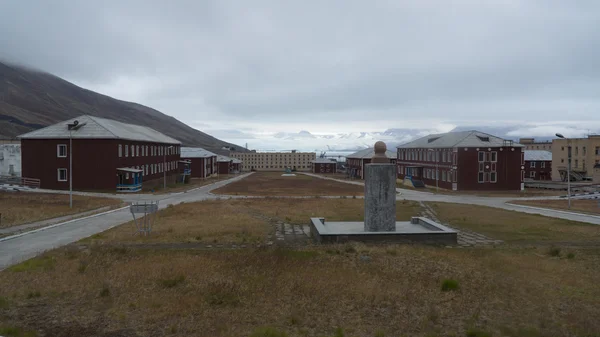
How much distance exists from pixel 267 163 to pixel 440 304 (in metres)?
149

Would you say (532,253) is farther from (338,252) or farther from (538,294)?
(338,252)

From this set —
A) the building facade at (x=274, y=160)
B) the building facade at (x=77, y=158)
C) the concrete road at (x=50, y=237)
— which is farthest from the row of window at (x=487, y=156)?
the building facade at (x=274, y=160)

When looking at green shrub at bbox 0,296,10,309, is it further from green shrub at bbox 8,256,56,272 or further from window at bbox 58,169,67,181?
window at bbox 58,169,67,181

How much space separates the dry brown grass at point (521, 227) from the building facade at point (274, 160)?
12596 centimetres

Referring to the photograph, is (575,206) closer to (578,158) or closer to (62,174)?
(62,174)

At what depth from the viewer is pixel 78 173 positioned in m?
50.6

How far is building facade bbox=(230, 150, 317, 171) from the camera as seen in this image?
514 ft

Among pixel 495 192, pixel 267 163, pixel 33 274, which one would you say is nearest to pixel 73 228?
pixel 33 274

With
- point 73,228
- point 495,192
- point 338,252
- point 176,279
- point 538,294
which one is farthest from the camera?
point 495,192

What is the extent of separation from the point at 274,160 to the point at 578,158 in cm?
9564

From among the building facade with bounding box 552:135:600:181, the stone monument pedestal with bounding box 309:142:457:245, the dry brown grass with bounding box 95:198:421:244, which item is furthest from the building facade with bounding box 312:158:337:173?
the stone monument pedestal with bounding box 309:142:457:245

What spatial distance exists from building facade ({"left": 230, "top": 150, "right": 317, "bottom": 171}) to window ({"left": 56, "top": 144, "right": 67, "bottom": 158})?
4089 inches

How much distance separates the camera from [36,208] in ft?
101

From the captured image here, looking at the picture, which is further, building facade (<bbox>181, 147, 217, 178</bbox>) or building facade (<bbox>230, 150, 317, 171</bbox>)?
building facade (<bbox>230, 150, 317, 171</bbox>)
